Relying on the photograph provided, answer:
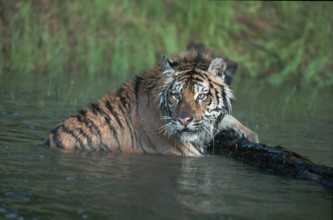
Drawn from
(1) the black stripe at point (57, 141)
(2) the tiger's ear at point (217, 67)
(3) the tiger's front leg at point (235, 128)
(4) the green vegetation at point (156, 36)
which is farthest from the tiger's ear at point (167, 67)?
(4) the green vegetation at point (156, 36)

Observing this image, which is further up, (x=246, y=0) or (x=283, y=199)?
(x=246, y=0)

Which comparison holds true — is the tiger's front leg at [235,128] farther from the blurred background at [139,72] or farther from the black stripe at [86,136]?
the black stripe at [86,136]

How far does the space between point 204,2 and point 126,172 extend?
950 centimetres

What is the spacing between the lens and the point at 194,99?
738 cm

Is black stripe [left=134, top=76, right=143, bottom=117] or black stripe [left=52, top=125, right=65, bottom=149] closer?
black stripe [left=52, top=125, right=65, bottom=149]

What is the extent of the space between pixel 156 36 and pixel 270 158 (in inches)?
327

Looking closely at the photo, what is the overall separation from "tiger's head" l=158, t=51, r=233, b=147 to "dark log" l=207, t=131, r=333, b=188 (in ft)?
0.57

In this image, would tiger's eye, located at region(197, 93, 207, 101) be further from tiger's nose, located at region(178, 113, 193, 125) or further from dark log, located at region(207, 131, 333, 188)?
dark log, located at region(207, 131, 333, 188)

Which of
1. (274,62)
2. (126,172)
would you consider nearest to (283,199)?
(126,172)

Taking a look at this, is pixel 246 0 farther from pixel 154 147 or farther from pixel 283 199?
pixel 283 199

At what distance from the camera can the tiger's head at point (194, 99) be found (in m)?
7.29

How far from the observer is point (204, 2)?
15492 mm

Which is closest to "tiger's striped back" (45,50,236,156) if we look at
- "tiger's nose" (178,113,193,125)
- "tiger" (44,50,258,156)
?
"tiger" (44,50,258,156)

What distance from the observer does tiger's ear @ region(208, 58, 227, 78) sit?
7499 mm
